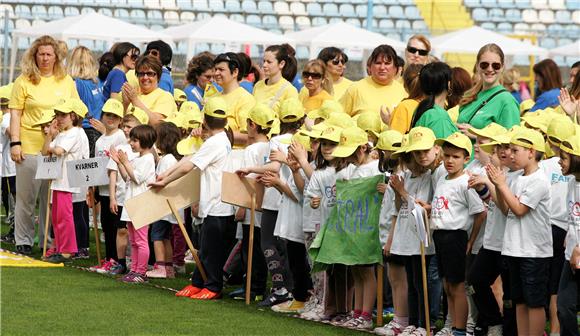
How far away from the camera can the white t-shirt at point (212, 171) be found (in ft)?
34.3

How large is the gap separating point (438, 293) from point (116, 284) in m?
3.42

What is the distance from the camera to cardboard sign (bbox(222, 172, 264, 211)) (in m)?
10.2

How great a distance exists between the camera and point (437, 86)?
9289mm

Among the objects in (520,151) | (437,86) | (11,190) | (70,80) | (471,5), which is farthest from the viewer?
(471,5)

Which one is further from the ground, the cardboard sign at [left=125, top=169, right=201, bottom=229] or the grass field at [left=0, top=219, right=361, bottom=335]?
the cardboard sign at [left=125, top=169, right=201, bottom=229]

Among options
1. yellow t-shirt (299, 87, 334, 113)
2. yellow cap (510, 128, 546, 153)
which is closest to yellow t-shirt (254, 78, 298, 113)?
yellow t-shirt (299, 87, 334, 113)

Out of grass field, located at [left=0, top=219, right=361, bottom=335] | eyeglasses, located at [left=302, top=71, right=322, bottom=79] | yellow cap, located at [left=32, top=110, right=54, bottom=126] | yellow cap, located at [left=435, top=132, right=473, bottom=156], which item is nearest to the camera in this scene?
yellow cap, located at [left=435, top=132, right=473, bottom=156]

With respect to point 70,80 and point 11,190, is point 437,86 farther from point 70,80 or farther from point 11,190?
point 11,190

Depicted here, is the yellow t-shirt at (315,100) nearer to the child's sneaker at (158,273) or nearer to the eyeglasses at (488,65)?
the child's sneaker at (158,273)

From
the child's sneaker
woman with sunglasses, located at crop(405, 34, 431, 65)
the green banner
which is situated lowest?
the child's sneaker

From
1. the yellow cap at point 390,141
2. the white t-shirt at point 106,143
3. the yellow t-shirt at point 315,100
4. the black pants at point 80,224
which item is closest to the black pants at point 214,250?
the yellow t-shirt at point 315,100

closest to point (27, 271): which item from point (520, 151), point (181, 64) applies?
point (520, 151)

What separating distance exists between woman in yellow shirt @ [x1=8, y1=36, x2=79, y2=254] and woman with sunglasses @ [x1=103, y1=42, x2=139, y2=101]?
551 millimetres

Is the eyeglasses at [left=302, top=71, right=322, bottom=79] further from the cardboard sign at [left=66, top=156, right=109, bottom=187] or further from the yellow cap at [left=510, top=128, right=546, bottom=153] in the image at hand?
the yellow cap at [left=510, top=128, right=546, bottom=153]
